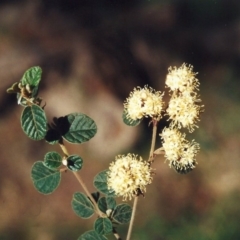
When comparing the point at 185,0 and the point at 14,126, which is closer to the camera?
the point at 14,126

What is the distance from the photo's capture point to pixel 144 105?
785 millimetres

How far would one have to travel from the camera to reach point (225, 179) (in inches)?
73.1

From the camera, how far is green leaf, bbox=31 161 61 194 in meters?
0.74

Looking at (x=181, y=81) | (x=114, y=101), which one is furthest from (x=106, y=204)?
(x=114, y=101)

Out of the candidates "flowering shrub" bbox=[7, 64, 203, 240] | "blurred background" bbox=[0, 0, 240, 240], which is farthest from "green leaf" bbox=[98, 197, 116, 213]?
"blurred background" bbox=[0, 0, 240, 240]

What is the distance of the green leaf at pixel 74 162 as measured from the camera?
2.36 ft

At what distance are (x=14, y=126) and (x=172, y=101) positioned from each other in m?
1.01

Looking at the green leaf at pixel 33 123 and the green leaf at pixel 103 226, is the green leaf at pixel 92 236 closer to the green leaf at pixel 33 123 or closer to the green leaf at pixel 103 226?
the green leaf at pixel 103 226

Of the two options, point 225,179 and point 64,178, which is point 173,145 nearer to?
point 64,178

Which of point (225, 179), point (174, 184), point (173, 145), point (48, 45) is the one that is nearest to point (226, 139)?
point (225, 179)

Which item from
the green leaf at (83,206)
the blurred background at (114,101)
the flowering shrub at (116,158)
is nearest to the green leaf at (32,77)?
the flowering shrub at (116,158)

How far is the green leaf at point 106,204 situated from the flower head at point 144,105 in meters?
0.15

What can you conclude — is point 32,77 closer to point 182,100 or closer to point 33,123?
point 33,123

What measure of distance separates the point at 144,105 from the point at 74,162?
16 centimetres
